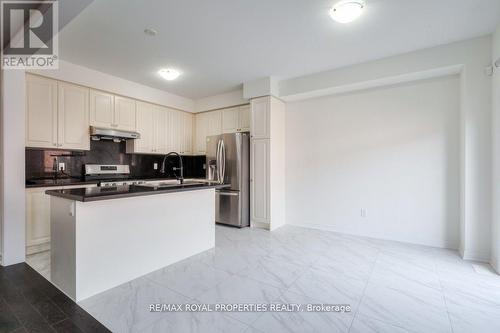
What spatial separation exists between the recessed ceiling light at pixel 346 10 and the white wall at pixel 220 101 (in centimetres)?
260

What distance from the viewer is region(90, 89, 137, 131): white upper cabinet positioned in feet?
12.7

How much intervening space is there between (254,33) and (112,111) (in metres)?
2.85

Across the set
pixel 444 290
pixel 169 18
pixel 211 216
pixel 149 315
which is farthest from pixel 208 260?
pixel 169 18

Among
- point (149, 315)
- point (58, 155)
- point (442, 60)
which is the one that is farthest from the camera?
point (58, 155)

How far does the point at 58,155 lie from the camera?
3.72 metres

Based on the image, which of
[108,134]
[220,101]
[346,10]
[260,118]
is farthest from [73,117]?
[346,10]

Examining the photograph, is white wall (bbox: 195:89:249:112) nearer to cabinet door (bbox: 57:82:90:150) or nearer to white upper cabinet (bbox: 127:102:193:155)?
white upper cabinet (bbox: 127:102:193:155)

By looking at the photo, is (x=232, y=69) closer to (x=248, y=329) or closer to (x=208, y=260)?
(x=208, y=260)

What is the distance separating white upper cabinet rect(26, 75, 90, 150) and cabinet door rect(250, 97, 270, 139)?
272 cm

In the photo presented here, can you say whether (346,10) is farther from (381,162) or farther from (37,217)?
(37,217)

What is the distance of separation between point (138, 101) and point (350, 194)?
4202 millimetres

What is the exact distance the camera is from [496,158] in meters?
2.62

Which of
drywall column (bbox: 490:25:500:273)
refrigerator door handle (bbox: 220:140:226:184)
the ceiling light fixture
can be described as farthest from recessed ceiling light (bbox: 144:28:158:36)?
drywall column (bbox: 490:25:500:273)

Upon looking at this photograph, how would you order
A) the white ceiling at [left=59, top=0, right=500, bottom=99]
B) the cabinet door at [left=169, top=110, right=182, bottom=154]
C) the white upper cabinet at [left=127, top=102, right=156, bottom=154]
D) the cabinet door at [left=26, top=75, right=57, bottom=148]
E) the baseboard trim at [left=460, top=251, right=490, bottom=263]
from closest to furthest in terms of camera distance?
the white ceiling at [left=59, top=0, right=500, bottom=99], the baseboard trim at [left=460, top=251, right=490, bottom=263], the cabinet door at [left=26, top=75, right=57, bottom=148], the white upper cabinet at [left=127, top=102, right=156, bottom=154], the cabinet door at [left=169, top=110, right=182, bottom=154]
